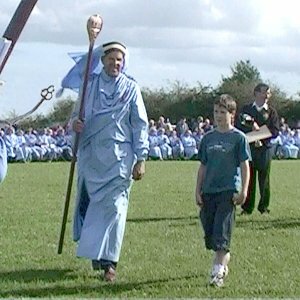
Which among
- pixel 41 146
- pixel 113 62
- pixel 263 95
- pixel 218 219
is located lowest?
pixel 218 219

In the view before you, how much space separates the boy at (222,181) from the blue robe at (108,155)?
0.64 meters

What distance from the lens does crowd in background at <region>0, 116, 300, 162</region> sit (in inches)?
1606

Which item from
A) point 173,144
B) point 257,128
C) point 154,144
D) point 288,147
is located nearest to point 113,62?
point 257,128

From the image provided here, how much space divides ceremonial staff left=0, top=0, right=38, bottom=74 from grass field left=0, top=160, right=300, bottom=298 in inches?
175

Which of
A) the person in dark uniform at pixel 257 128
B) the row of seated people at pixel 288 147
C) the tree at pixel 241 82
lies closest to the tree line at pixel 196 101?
the tree at pixel 241 82

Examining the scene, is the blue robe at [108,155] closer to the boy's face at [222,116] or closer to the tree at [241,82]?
the boy's face at [222,116]

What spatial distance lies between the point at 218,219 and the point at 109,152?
115 cm

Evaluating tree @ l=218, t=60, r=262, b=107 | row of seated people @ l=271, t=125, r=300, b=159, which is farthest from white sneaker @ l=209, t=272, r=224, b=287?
tree @ l=218, t=60, r=262, b=107

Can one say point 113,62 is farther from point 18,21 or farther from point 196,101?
point 196,101

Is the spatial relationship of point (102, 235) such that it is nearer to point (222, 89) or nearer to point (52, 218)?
point (52, 218)

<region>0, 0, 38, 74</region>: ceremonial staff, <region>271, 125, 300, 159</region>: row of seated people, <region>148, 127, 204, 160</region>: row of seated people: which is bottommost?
<region>0, 0, 38, 74</region>: ceremonial staff

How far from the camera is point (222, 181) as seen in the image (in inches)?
350

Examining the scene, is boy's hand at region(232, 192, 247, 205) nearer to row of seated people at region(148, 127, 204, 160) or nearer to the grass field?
the grass field

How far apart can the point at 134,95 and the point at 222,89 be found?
70.8 m
